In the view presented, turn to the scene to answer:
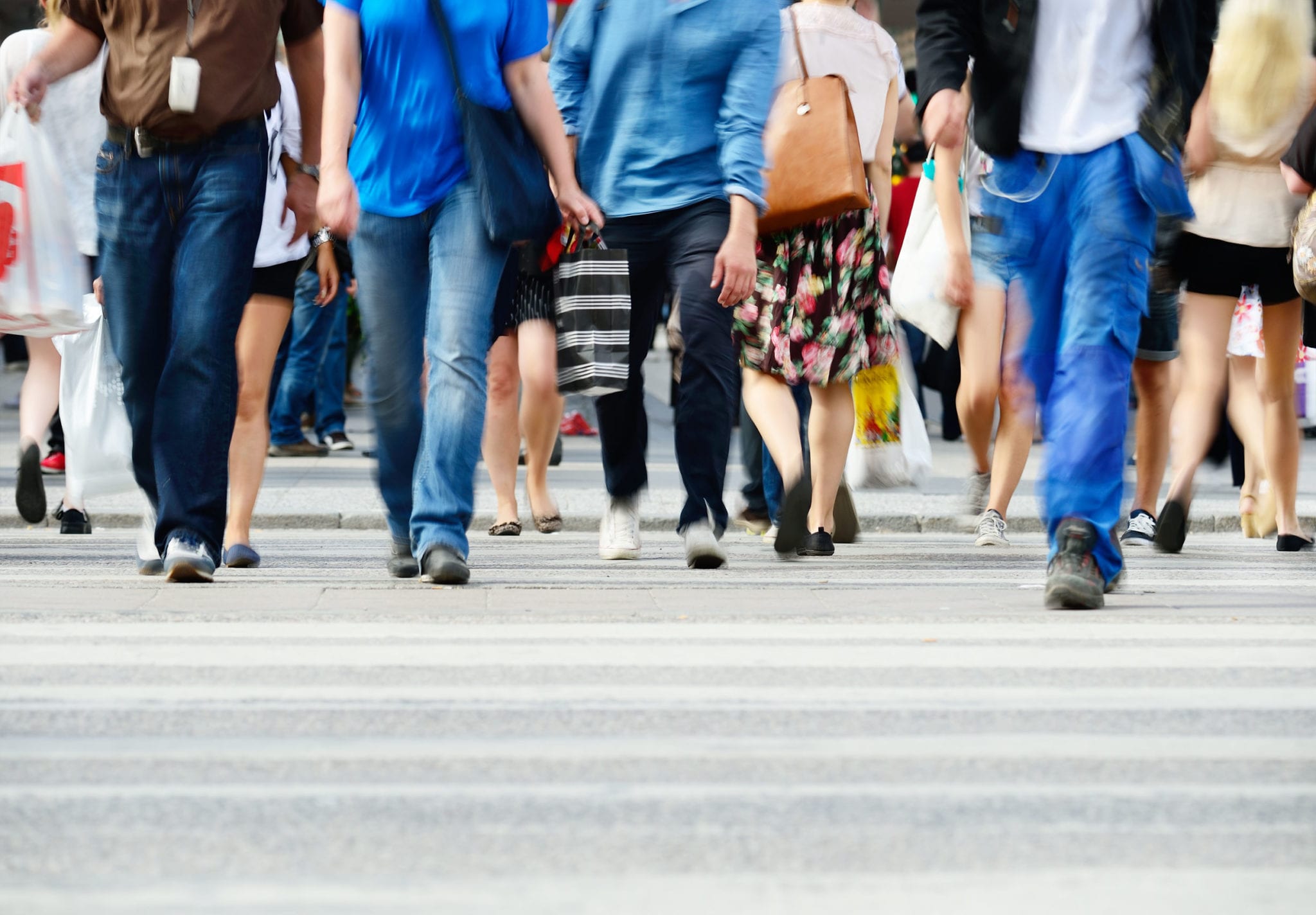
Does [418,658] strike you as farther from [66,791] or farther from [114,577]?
[114,577]

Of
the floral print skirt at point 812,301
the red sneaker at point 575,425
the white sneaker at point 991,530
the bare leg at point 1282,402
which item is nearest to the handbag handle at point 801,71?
the floral print skirt at point 812,301

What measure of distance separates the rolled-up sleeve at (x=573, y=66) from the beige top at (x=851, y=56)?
2.77 ft

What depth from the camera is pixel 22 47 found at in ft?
23.6

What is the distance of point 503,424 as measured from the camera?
27.9 ft

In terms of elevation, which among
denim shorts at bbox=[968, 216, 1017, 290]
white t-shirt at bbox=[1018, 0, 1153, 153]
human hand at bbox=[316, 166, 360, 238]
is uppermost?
white t-shirt at bbox=[1018, 0, 1153, 153]

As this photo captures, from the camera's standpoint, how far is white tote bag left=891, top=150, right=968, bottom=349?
27.6ft

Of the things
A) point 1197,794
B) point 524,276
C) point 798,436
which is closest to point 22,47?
point 524,276

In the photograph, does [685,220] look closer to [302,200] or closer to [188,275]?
[302,200]

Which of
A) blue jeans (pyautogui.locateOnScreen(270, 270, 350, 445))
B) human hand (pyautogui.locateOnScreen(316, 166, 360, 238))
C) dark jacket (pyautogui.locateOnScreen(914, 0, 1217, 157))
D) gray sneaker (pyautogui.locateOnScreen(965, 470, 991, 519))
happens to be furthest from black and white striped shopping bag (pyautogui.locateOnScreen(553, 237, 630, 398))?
blue jeans (pyautogui.locateOnScreen(270, 270, 350, 445))

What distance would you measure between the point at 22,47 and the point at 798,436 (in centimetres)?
299

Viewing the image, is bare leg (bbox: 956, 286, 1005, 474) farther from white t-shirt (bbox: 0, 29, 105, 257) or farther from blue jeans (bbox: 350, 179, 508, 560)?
white t-shirt (bbox: 0, 29, 105, 257)

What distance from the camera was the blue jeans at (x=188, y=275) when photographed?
5.95 m

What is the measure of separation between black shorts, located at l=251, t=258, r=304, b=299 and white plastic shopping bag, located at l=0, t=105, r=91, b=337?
55 centimetres

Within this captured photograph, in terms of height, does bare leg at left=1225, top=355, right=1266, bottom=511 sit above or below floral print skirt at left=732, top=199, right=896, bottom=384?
below
